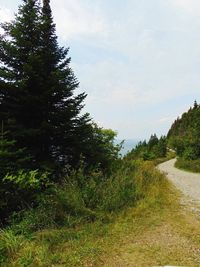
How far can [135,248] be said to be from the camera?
549cm

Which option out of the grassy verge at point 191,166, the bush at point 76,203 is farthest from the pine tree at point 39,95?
the grassy verge at point 191,166

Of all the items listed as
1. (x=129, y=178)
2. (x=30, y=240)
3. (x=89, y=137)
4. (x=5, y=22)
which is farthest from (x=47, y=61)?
(x=30, y=240)

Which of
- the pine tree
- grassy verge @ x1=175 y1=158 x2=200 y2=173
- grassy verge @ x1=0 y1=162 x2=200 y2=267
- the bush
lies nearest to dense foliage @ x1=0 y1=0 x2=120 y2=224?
the pine tree

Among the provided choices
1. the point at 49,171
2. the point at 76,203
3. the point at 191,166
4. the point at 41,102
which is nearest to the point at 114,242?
the point at 76,203

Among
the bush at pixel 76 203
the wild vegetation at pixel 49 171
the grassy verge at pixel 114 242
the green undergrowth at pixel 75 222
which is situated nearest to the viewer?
the grassy verge at pixel 114 242

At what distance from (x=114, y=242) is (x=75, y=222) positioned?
104cm

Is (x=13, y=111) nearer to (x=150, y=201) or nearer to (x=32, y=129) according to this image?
(x=32, y=129)

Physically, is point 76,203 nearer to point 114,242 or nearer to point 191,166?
point 114,242

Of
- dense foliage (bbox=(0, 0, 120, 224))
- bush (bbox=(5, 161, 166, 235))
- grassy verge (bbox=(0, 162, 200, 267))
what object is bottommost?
grassy verge (bbox=(0, 162, 200, 267))

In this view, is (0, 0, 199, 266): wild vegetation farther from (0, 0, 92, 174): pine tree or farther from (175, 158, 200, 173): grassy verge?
(175, 158, 200, 173): grassy verge

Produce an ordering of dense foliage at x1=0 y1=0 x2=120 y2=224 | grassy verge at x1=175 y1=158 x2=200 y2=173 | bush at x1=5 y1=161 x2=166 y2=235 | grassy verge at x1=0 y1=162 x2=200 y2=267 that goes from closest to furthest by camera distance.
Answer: grassy verge at x1=0 y1=162 x2=200 y2=267 → bush at x1=5 y1=161 x2=166 y2=235 → dense foliage at x1=0 y1=0 x2=120 y2=224 → grassy verge at x1=175 y1=158 x2=200 y2=173

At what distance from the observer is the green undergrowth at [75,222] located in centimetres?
521

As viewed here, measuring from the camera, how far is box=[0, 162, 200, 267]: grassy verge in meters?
5.05

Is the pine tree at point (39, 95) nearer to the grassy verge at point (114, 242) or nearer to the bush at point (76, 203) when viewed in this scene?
the bush at point (76, 203)
